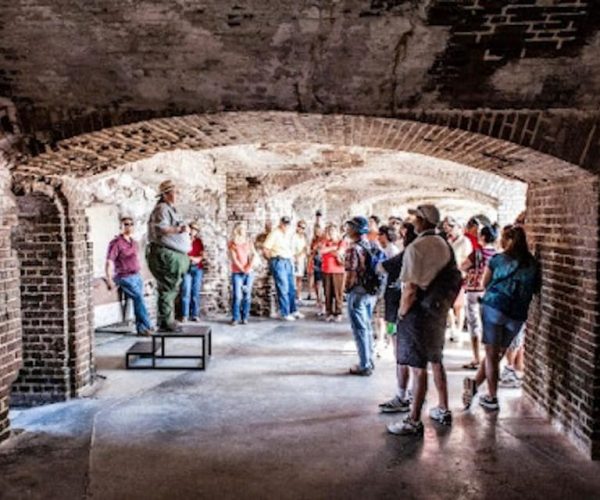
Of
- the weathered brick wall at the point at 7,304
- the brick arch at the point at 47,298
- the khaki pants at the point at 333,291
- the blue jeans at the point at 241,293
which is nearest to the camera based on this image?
the weathered brick wall at the point at 7,304

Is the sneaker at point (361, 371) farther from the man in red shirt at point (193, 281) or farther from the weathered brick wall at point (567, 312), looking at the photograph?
the man in red shirt at point (193, 281)

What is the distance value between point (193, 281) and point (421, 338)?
645 cm

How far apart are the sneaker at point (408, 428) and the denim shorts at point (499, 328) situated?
103cm

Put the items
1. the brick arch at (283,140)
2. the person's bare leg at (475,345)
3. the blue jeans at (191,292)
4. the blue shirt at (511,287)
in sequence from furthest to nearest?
A: the blue jeans at (191,292) → the person's bare leg at (475,345) → the blue shirt at (511,287) → the brick arch at (283,140)

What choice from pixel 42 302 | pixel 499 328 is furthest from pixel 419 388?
pixel 42 302

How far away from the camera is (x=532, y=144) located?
4.66 meters

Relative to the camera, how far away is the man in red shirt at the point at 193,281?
10.8m

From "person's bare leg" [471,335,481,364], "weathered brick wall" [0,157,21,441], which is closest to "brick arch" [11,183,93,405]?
"weathered brick wall" [0,157,21,441]

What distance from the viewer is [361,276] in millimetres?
6703

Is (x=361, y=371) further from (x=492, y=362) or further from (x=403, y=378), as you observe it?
(x=492, y=362)

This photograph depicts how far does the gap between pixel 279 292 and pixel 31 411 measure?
567 cm

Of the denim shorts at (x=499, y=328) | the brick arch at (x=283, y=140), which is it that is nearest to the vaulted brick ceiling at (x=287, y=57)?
the brick arch at (x=283, y=140)

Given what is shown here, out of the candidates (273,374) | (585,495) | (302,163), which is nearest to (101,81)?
(273,374)

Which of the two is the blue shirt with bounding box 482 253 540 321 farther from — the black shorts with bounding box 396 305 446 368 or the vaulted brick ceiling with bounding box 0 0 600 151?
the vaulted brick ceiling with bounding box 0 0 600 151
